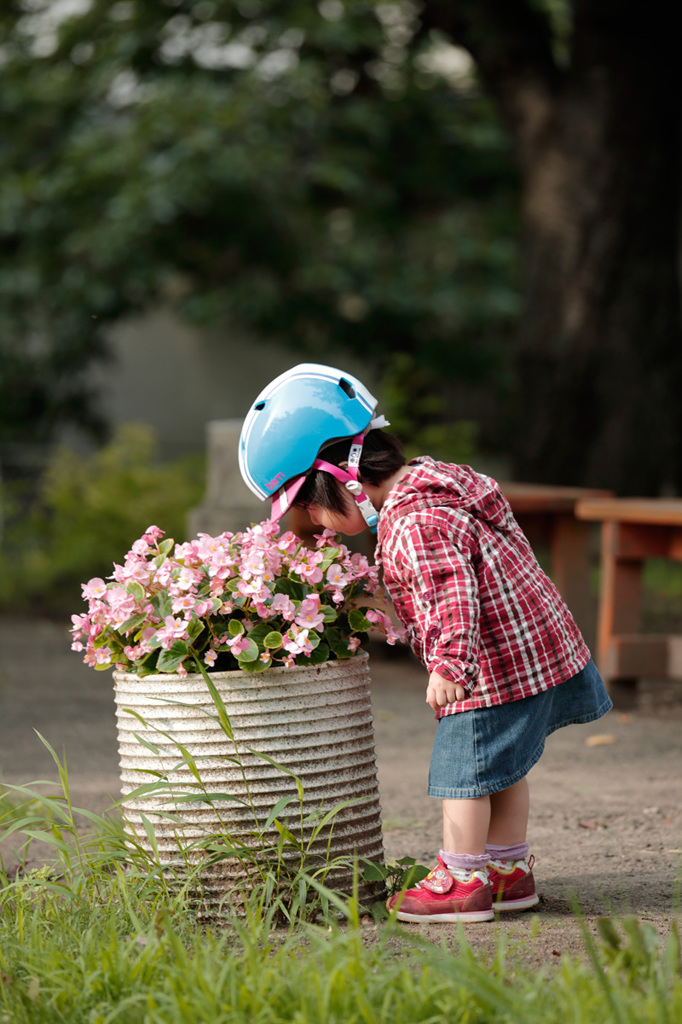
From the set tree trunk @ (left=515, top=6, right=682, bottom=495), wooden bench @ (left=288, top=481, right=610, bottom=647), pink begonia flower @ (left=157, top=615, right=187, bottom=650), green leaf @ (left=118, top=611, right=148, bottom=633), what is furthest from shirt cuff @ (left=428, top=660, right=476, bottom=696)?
tree trunk @ (left=515, top=6, right=682, bottom=495)

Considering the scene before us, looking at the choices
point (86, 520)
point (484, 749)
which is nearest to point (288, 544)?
point (484, 749)

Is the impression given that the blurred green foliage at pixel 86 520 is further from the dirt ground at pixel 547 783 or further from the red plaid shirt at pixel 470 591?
the red plaid shirt at pixel 470 591

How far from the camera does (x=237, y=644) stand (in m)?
2.53

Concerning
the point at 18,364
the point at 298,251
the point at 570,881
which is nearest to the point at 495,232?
the point at 298,251

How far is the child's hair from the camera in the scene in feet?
8.75

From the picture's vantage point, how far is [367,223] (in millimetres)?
13445

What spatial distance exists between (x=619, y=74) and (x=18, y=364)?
8.12 meters

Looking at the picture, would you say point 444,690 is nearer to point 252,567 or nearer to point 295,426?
point 252,567

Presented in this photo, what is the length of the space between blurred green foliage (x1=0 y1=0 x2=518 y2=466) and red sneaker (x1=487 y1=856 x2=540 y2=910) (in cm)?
894

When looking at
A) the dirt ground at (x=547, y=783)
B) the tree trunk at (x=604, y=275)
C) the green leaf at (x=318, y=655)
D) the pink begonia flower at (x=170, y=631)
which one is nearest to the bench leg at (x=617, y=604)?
the dirt ground at (x=547, y=783)

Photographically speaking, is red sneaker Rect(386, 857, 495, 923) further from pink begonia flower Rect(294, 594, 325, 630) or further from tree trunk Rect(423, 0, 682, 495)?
tree trunk Rect(423, 0, 682, 495)

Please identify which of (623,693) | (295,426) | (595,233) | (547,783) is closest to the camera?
(295,426)

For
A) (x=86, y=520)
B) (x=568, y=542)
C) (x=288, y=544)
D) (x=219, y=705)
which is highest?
(x=86, y=520)

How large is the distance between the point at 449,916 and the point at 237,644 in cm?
72
